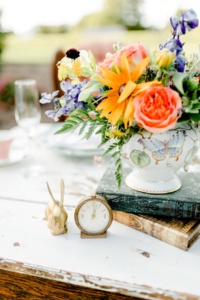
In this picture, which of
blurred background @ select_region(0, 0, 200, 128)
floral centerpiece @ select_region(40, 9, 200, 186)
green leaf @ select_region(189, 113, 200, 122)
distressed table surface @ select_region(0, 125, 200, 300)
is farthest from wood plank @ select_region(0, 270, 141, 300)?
blurred background @ select_region(0, 0, 200, 128)

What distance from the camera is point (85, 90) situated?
748mm

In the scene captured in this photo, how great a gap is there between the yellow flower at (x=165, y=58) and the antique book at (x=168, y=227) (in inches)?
12.8

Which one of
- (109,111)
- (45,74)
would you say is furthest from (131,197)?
(45,74)

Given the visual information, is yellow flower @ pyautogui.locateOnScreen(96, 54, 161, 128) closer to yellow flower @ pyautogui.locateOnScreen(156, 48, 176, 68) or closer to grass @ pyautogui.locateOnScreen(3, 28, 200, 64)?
yellow flower @ pyautogui.locateOnScreen(156, 48, 176, 68)

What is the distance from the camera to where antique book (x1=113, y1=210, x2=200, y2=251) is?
29.8 inches

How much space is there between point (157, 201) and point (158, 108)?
0.72 ft

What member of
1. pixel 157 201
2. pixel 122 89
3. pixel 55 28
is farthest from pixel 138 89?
pixel 55 28

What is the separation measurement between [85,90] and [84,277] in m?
0.35

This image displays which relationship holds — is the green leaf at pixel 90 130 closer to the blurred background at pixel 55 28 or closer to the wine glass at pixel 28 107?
the wine glass at pixel 28 107

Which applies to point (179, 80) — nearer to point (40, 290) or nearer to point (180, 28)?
point (180, 28)

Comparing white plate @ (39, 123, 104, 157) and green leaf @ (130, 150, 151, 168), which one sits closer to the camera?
green leaf @ (130, 150, 151, 168)

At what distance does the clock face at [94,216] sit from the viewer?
0.79 metres

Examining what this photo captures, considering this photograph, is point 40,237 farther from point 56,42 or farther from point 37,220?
point 56,42

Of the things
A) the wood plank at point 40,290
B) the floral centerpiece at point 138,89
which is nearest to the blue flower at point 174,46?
the floral centerpiece at point 138,89
